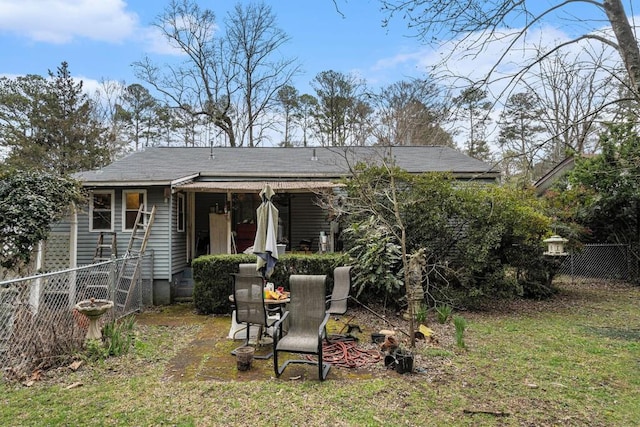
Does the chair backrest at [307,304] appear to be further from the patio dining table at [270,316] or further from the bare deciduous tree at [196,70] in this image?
the bare deciduous tree at [196,70]

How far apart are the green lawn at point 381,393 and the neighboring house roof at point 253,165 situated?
5956mm

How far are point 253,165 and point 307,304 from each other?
8.99m

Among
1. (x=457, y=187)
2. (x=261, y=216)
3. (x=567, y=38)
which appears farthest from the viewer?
(x=457, y=187)

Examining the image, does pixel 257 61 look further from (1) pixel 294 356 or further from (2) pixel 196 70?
(1) pixel 294 356

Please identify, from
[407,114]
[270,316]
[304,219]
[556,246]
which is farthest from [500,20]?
[304,219]

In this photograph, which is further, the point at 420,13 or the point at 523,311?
the point at 523,311

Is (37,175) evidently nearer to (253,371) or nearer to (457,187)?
(253,371)

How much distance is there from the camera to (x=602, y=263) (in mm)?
12812

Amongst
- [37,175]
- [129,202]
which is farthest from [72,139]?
[37,175]

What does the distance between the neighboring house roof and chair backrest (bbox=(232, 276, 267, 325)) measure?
5569 mm

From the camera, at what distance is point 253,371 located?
5.04 m

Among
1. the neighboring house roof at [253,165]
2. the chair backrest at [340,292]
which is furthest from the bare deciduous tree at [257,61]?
the chair backrest at [340,292]

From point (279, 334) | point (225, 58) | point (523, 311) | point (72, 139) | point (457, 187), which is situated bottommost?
point (523, 311)

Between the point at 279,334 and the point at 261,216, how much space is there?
80.2 inches
